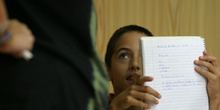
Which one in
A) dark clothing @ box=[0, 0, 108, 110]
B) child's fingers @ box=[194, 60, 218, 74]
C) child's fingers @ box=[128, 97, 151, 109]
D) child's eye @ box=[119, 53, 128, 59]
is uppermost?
dark clothing @ box=[0, 0, 108, 110]

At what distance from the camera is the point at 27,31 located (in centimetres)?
31

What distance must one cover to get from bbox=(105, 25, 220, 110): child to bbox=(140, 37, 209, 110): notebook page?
0.8 inches

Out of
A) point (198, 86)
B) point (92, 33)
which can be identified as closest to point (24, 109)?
point (92, 33)

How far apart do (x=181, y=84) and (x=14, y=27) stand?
58 centimetres

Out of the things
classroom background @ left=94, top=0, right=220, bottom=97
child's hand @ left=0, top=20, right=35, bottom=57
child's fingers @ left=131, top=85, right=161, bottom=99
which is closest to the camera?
child's hand @ left=0, top=20, right=35, bottom=57

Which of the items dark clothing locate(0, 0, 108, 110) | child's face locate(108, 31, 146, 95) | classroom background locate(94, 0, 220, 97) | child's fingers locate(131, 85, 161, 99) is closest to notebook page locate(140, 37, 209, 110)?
child's fingers locate(131, 85, 161, 99)

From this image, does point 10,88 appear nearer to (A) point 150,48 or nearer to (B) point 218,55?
(A) point 150,48

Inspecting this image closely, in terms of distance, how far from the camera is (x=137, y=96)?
2.50ft

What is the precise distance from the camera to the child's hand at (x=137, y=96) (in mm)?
717

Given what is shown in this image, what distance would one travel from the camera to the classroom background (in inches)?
52.3

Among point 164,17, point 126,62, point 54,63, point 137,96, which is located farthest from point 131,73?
point 54,63

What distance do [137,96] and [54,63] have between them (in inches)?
18.8

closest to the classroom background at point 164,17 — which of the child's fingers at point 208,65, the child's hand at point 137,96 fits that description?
the child's hand at point 137,96

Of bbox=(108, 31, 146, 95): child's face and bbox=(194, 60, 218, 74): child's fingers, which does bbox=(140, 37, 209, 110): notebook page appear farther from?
bbox=(108, 31, 146, 95): child's face
